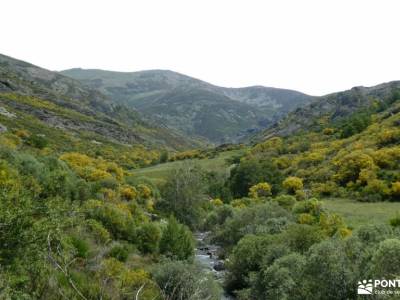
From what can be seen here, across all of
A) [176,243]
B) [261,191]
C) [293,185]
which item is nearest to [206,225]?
[261,191]

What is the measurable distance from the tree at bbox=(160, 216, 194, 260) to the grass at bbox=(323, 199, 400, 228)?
13507 millimetres

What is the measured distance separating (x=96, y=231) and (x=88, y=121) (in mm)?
118844

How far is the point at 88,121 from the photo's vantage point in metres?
140

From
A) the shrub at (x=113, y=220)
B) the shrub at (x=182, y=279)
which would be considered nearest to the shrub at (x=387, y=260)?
the shrub at (x=182, y=279)

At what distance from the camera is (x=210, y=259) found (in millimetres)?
37062

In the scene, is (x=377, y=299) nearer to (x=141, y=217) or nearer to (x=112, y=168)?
(x=141, y=217)

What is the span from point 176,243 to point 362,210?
19758 mm

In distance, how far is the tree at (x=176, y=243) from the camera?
98.2ft

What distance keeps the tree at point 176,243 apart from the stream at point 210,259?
1.46 meters

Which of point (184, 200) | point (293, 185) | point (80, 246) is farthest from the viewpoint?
point (293, 185)

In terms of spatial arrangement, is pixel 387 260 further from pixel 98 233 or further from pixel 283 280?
pixel 98 233

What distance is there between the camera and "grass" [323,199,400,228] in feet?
116

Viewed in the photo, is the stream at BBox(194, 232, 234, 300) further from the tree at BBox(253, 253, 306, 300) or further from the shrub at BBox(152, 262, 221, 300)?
the shrub at BBox(152, 262, 221, 300)

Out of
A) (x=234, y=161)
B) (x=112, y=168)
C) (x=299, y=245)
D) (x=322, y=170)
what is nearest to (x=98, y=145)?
(x=234, y=161)
